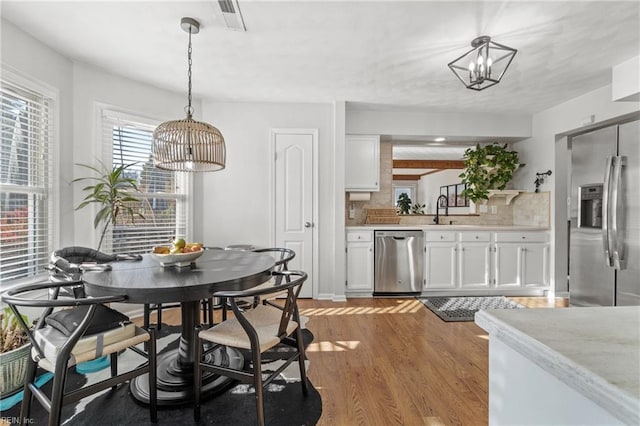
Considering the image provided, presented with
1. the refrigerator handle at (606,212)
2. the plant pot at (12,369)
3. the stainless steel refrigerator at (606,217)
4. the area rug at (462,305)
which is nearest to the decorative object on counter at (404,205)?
the area rug at (462,305)

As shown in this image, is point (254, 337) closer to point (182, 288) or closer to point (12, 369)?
point (182, 288)

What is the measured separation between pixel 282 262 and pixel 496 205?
3.90 metres

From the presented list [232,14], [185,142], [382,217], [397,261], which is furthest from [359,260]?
[232,14]

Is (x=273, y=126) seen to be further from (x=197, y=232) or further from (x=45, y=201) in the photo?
(x=45, y=201)

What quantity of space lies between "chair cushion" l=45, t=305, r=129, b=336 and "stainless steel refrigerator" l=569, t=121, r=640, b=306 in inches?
158

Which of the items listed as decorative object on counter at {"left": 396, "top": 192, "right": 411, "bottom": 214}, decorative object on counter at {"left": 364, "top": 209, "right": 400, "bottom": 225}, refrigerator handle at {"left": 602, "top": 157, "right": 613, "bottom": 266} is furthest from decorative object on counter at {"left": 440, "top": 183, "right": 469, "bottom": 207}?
refrigerator handle at {"left": 602, "top": 157, "right": 613, "bottom": 266}

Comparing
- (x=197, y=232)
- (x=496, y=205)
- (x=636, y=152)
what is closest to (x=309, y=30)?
(x=197, y=232)

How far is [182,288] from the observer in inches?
59.1

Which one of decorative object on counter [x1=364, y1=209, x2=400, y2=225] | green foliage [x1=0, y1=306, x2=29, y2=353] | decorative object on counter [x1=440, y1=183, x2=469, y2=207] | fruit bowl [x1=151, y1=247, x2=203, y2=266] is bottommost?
green foliage [x1=0, y1=306, x2=29, y2=353]

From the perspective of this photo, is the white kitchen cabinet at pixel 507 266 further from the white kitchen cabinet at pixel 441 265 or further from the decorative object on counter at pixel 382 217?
the decorative object on counter at pixel 382 217

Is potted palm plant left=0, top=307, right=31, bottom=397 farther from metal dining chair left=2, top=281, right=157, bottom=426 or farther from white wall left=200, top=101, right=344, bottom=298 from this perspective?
white wall left=200, top=101, right=344, bottom=298

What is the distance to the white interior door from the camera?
3787 mm

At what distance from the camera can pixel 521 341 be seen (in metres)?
0.62

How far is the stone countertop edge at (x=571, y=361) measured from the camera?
1.36ft
